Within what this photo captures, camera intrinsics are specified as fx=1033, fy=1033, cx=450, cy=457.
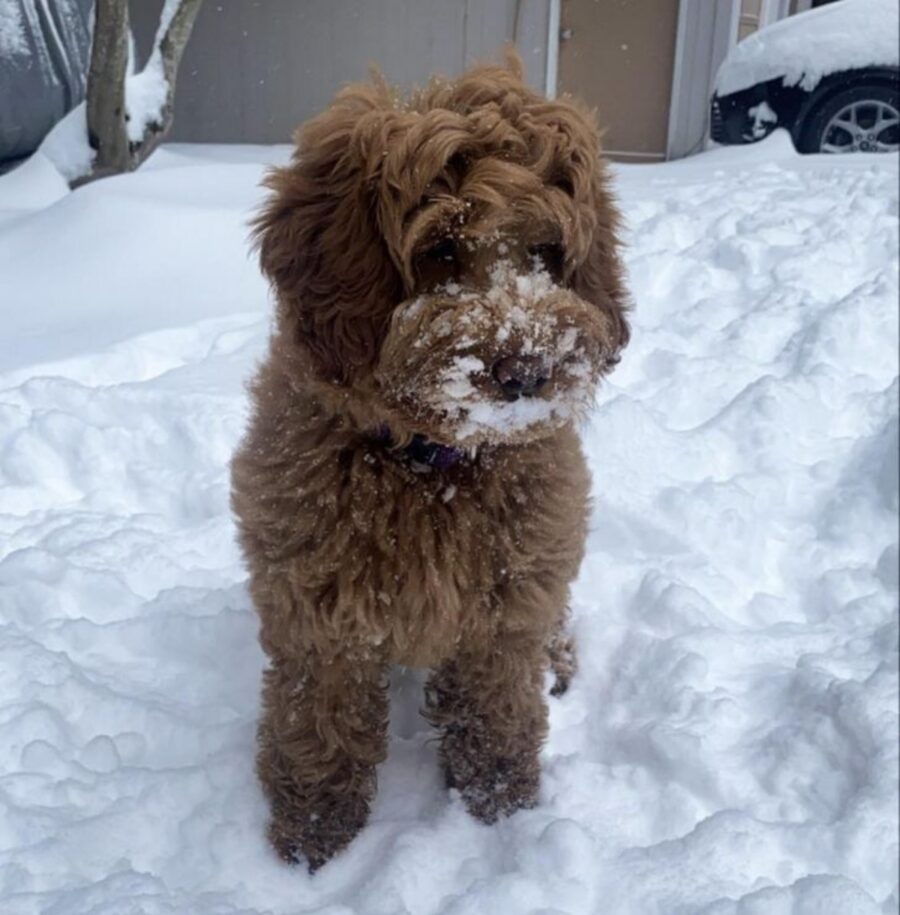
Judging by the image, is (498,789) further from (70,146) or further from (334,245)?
(70,146)

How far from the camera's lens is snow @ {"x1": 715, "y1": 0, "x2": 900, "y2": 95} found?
2014 millimetres

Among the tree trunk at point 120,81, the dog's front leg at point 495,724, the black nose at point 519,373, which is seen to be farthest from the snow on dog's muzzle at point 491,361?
the tree trunk at point 120,81

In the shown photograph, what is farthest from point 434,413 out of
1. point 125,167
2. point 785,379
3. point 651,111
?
point 125,167

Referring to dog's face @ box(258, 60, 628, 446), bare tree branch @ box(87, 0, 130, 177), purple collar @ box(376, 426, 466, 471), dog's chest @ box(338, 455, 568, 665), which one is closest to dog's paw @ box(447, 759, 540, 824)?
dog's chest @ box(338, 455, 568, 665)

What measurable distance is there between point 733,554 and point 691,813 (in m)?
1.02

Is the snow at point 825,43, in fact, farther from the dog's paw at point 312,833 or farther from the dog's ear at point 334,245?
the dog's paw at point 312,833

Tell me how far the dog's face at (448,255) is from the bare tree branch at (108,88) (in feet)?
10.9

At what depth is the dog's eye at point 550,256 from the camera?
1852 mm

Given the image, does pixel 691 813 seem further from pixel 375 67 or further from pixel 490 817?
pixel 375 67

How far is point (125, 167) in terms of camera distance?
5.20 meters

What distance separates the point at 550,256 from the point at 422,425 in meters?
0.40

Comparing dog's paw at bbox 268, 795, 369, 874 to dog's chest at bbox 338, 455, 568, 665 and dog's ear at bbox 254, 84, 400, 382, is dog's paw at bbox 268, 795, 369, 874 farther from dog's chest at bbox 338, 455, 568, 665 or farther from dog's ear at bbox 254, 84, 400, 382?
dog's ear at bbox 254, 84, 400, 382

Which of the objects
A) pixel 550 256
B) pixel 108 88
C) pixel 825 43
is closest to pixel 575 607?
pixel 550 256

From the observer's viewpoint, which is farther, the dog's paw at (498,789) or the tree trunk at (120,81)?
the tree trunk at (120,81)
